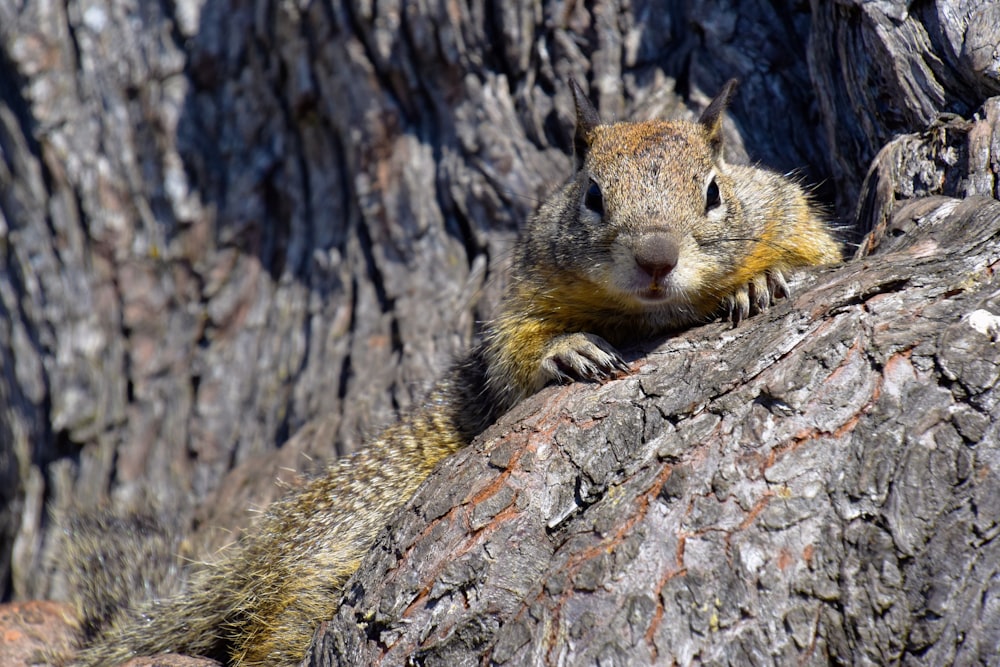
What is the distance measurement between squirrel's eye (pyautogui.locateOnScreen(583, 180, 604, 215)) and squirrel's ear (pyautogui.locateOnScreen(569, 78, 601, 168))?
44 centimetres

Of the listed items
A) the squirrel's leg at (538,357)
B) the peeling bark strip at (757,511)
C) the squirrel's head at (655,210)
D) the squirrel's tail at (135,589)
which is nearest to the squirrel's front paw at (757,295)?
the squirrel's head at (655,210)

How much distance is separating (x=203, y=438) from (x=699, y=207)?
387cm

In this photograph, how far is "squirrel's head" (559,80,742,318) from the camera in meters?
3.54

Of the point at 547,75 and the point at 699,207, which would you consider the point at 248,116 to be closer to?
the point at 547,75

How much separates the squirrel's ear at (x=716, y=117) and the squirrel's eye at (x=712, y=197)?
1.22 ft

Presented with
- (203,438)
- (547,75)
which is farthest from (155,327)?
(547,75)

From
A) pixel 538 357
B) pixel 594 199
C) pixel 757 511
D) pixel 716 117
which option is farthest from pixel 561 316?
pixel 757 511

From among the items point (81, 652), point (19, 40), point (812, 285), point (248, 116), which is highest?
point (19, 40)

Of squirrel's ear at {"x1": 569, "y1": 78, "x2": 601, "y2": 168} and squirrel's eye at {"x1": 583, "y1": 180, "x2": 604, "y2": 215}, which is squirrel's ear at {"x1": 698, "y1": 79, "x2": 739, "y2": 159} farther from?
squirrel's eye at {"x1": 583, "y1": 180, "x2": 604, "y2": 215}

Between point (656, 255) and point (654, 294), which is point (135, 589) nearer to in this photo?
point (654, 294)

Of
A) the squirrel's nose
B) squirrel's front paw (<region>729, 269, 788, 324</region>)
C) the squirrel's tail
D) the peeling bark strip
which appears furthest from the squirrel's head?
the squirrel's tail

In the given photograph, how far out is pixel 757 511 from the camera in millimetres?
Result: 2775

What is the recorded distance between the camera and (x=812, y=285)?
135 inches

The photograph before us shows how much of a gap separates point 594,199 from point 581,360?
2.73 feet
